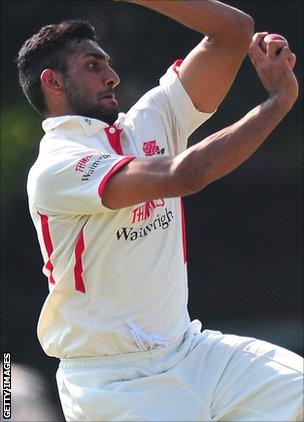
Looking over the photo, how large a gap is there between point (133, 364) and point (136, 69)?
94.7 inches

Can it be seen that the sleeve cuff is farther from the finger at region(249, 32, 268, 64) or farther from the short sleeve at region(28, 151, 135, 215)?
the finger at region(249, 32, 268, 64)

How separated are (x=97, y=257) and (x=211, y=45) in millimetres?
813

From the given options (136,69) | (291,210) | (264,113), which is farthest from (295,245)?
(264,113)

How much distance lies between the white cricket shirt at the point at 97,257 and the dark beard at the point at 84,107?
112mm

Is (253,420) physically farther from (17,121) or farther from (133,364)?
(17,121)

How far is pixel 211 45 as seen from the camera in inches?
152

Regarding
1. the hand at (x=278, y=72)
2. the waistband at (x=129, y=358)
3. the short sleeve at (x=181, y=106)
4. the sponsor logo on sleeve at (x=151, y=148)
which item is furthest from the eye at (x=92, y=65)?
the waistband at (x=129, y=358)

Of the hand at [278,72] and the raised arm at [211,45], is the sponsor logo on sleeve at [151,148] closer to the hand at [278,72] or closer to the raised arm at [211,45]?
the raised arm at [211,45]

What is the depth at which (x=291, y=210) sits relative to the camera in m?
5.80

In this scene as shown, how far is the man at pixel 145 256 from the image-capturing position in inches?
133

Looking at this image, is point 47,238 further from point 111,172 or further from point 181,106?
point 181,106

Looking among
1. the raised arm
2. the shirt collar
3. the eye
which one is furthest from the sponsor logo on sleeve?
the eye

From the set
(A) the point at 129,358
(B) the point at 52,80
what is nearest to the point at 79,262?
(A) the point at 129,358

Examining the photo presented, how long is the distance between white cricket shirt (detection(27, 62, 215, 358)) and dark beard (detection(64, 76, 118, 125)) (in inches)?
4.4
